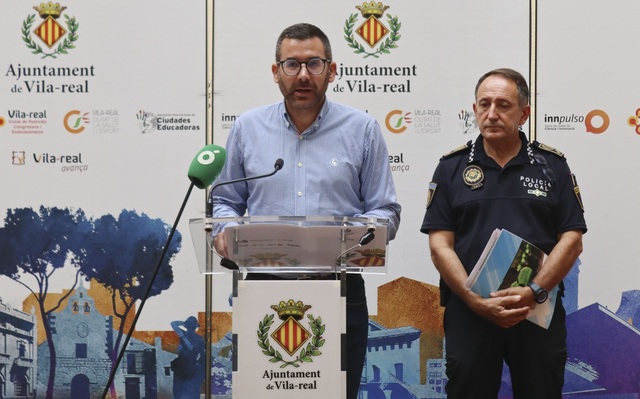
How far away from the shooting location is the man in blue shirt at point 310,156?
3.08 metres

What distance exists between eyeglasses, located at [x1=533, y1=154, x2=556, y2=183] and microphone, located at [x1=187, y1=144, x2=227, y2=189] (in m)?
1.34

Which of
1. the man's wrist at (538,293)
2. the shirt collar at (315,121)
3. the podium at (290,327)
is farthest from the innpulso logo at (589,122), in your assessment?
the podium at (290,327)

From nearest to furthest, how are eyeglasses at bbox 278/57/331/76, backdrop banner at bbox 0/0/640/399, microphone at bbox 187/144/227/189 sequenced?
microphone at bbox 187/144/227/189 < eyeglasses at bbox 278/57/331/76 < backdrop banner at bbox 0/0/640/399

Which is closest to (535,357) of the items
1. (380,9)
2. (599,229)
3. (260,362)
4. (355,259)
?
(355,259)

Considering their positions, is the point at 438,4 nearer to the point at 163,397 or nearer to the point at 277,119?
the point at 277,119

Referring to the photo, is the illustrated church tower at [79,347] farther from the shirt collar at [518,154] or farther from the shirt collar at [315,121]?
the shirt collar at [518,154]

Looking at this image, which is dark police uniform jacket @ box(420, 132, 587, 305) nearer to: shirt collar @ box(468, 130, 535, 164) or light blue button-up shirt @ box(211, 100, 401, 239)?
shirt collar @ box(468, 130, 535, 164)

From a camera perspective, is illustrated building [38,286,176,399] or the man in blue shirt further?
illustrated building [38,286,176,399]

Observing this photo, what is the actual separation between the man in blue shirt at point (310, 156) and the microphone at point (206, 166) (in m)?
0.47

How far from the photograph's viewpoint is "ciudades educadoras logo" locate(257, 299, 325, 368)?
2461mm

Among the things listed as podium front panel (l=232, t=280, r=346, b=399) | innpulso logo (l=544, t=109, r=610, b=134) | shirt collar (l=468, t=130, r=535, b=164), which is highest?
innpulso logo (l=544, t=109, r=610, b=134)

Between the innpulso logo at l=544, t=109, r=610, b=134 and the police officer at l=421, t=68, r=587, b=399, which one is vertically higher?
the innpulso logo at l=544, t=109, r=610, b=134

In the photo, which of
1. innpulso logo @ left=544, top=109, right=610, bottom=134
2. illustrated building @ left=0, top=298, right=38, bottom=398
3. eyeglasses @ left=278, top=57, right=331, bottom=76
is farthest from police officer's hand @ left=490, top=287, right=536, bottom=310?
illustrated building @ left=0, top=298, right=38, bottom=398

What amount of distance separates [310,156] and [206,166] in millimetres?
670
